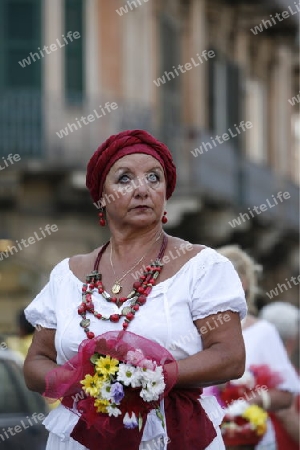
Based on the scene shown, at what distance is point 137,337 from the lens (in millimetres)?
5754

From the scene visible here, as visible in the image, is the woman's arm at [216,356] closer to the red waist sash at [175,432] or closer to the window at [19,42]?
the red waist sash at [175,432]

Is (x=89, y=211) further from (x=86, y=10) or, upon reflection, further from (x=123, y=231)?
(x=123, y=231)

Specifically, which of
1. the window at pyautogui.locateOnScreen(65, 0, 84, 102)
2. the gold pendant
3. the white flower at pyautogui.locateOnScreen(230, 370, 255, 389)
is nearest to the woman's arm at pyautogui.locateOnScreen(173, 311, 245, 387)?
the gold pendant

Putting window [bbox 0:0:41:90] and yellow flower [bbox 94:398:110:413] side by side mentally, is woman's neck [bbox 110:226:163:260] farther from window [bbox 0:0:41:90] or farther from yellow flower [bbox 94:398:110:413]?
window [bbox 0:0:41:90]

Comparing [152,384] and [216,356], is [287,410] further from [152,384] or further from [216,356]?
[152,384]

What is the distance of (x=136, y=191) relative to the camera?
19.6 feet

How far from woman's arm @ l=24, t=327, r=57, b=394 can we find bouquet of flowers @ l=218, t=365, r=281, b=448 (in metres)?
2.65

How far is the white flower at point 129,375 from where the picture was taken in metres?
5.67

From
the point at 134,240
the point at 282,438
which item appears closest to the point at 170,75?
the point at 282,438

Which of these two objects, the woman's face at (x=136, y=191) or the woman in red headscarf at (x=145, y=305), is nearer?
the woman in red headscarf at (x=145, y=305)

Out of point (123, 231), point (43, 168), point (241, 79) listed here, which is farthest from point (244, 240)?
point (123, 231)

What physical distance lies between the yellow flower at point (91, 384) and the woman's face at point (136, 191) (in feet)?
2.08

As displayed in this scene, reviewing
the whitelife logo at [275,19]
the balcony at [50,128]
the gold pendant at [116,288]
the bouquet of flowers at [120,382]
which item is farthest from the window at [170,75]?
the bouquet of flowers at [120,382]

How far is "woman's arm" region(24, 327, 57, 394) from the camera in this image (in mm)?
6102
